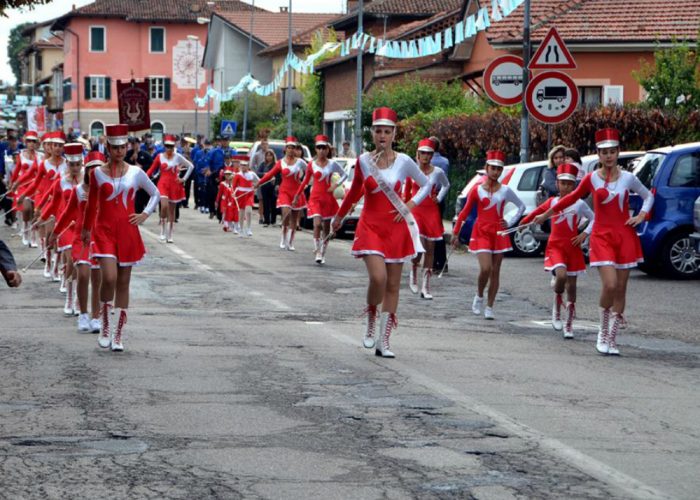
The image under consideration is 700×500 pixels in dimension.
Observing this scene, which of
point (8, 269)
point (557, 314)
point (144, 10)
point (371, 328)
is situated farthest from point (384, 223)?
point (144, 10)

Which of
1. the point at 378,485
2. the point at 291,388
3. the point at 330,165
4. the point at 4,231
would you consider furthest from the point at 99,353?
the point at 4,231

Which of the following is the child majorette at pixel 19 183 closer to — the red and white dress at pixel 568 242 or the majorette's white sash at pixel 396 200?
the red and white dress at pixel 568 242

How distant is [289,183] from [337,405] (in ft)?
57.1

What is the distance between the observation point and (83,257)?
13.3 m

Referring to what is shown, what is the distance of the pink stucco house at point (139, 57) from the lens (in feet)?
361

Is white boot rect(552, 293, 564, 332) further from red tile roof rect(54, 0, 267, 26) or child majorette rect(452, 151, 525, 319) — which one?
red tile roof rect(54, 0, 267, 26)

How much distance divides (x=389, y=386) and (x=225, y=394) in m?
1.15

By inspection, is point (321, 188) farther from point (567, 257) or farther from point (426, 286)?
point (567, 257)

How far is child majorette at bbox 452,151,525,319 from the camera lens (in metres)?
15.2

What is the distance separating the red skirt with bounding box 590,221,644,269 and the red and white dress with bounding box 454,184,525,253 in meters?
2.57

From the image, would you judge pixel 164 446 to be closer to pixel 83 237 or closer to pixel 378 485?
pixel 378 485

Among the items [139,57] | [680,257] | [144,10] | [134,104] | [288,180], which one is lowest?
[680,257]

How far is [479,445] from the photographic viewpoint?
7875mm

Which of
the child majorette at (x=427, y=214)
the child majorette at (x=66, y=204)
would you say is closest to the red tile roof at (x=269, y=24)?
the child majorette at (x=427, y=214)
